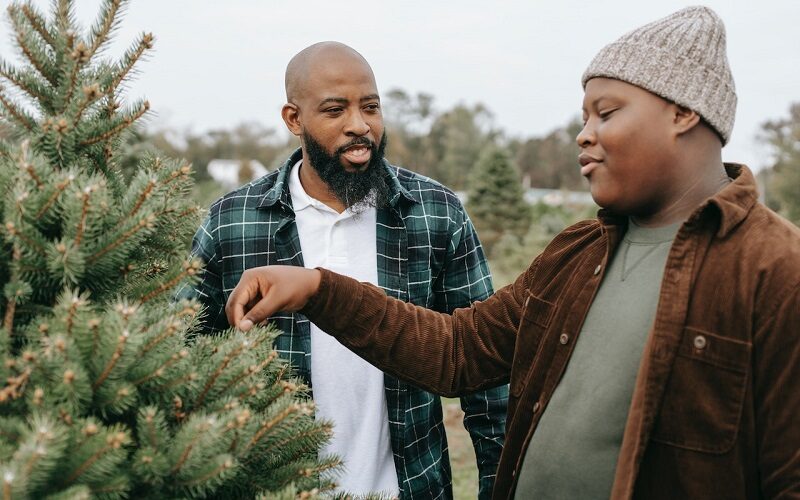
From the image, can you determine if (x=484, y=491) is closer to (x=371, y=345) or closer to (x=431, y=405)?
(x=431, y=405)

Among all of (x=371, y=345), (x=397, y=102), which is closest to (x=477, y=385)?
(x=371, y=345)

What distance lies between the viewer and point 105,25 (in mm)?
1897

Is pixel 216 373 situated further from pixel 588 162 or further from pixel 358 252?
pixel 358 252

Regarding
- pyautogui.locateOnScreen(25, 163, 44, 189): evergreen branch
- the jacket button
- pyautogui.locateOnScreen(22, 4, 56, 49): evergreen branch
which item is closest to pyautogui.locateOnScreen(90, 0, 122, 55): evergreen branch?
pyautogui.locateOnScreen(22, 4, 56, 49): evergreen branch

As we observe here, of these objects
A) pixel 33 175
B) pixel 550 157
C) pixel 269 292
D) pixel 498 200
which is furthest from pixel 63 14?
pixel 550 157

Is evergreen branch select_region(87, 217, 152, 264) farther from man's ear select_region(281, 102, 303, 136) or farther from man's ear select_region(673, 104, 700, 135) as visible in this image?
man's ear select_region(281, 102, 303, 136)

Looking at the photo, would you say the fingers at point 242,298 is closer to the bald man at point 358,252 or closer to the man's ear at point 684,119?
the bald man at point 358,252

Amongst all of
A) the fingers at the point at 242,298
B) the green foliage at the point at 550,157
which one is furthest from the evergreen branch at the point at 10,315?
the green foliage at the point at 550,157

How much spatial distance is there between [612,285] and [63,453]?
163cm

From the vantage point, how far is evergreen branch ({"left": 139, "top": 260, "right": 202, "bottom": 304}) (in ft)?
6.15

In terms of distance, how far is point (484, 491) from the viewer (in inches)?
123

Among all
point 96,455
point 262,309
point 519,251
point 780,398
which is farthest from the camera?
point 519,251

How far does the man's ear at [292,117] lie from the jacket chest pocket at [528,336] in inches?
61.6

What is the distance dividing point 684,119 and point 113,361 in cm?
170
